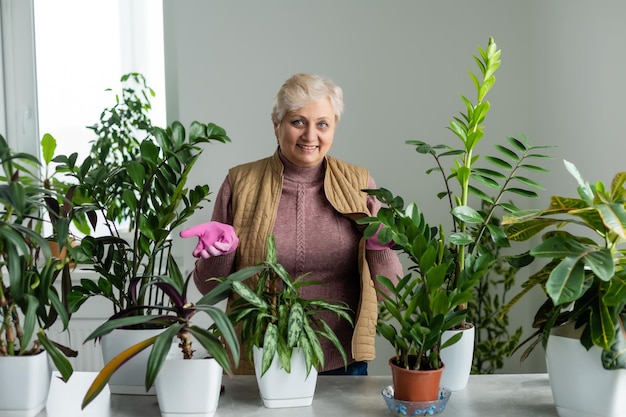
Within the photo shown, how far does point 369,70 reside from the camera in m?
3.71

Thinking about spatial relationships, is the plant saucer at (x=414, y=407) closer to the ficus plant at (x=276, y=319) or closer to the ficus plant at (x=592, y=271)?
the ficus plant at (x=276, y=319)

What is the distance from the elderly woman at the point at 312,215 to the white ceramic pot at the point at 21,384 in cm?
72

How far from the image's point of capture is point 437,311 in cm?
154

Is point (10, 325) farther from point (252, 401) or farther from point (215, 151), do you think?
point (215, 151)

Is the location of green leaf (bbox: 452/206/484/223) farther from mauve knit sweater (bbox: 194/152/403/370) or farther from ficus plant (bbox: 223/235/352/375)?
mauve knit sweater (bbox: 194/152/403/370)

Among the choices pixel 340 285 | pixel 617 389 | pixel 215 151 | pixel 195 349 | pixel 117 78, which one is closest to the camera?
pixel 617 389

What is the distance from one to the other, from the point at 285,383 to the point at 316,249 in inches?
29.1

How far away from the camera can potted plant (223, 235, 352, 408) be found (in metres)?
1.56

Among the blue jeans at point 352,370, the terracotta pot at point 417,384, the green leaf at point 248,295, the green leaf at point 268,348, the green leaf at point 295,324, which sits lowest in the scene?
the blue jeans at point 352,370

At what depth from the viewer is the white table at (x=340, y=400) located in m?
1.61

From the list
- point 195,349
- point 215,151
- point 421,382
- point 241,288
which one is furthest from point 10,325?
point 215,151

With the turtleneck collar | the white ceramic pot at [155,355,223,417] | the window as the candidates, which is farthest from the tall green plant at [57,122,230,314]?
the window

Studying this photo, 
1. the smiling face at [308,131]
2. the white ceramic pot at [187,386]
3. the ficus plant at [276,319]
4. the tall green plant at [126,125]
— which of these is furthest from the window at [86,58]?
the white ceramic pot at [187,386]

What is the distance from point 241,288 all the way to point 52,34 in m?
3.31
